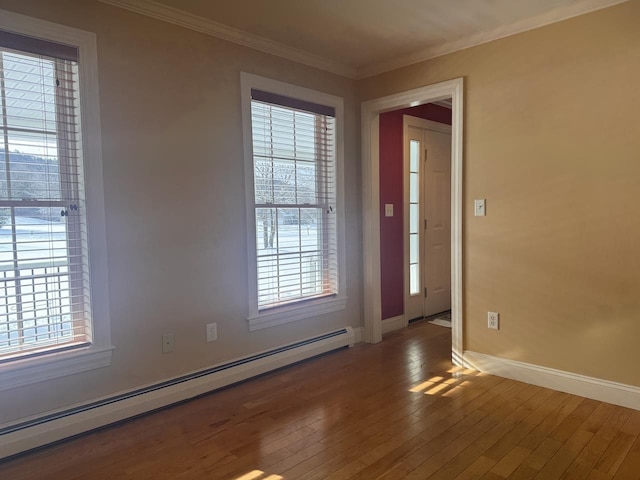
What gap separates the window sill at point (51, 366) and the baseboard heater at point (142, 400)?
0.66ft

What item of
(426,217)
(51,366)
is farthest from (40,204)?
(426,217)

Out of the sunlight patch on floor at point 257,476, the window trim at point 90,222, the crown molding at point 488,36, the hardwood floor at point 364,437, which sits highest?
the crown molding at point 488,36

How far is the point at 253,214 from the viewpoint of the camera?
314 centimetres

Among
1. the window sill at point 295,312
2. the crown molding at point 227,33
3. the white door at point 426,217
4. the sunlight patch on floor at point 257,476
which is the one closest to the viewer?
the sunlight patch on floor at point 257,476

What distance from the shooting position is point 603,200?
2.65m

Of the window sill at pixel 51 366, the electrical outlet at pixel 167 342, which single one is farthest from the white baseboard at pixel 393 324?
the window sill at pixel 51 366

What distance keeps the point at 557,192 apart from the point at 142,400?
114 inches

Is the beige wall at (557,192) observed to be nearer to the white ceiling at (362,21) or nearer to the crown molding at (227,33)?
the white ceiling at (362,21)

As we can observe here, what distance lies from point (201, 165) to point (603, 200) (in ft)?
8.23

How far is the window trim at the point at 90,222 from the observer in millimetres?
2266

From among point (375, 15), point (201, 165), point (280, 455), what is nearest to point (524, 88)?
point (375, 15)

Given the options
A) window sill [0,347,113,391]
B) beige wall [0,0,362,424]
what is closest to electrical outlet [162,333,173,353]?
beige wall [0,0,362,424]

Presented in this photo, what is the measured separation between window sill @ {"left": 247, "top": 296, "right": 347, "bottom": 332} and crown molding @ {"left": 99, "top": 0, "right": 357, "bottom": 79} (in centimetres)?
192

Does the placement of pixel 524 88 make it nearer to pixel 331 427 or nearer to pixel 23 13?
pixel 331 427
